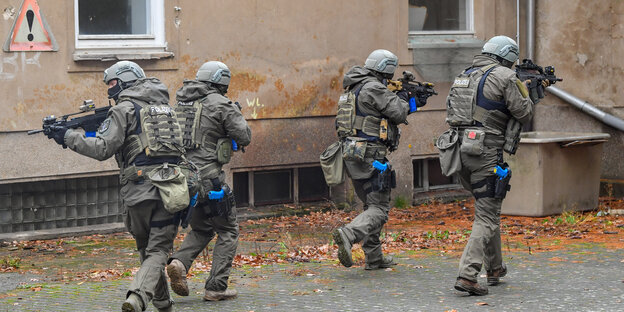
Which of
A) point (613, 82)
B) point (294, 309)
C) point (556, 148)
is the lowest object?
point (294, 309)

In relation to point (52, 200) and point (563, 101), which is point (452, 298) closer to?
point (52, 200)

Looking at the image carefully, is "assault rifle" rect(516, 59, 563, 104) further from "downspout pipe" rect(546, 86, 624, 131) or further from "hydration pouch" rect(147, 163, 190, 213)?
"downspout pipe" rect(546, 86, 624, 131)

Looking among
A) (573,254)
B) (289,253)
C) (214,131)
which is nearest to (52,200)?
(289,253)

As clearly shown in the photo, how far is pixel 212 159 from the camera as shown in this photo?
309 inches

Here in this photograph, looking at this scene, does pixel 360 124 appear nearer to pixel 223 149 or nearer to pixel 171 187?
pixel 223 149

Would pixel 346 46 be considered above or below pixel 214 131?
above

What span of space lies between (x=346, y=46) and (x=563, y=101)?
3439mm

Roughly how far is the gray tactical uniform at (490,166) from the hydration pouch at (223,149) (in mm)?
1814

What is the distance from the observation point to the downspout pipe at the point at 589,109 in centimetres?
1380

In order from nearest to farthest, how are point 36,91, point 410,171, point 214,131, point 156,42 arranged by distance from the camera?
1. point 214,131
2. point 36,91
3. point 156,42
4. point 410,171

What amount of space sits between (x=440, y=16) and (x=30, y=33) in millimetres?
5897

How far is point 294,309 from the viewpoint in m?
7.36

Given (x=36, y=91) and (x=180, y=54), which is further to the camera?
(x=180, y=54)

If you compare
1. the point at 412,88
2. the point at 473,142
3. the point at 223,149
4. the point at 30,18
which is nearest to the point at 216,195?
→ the point at 223,149
